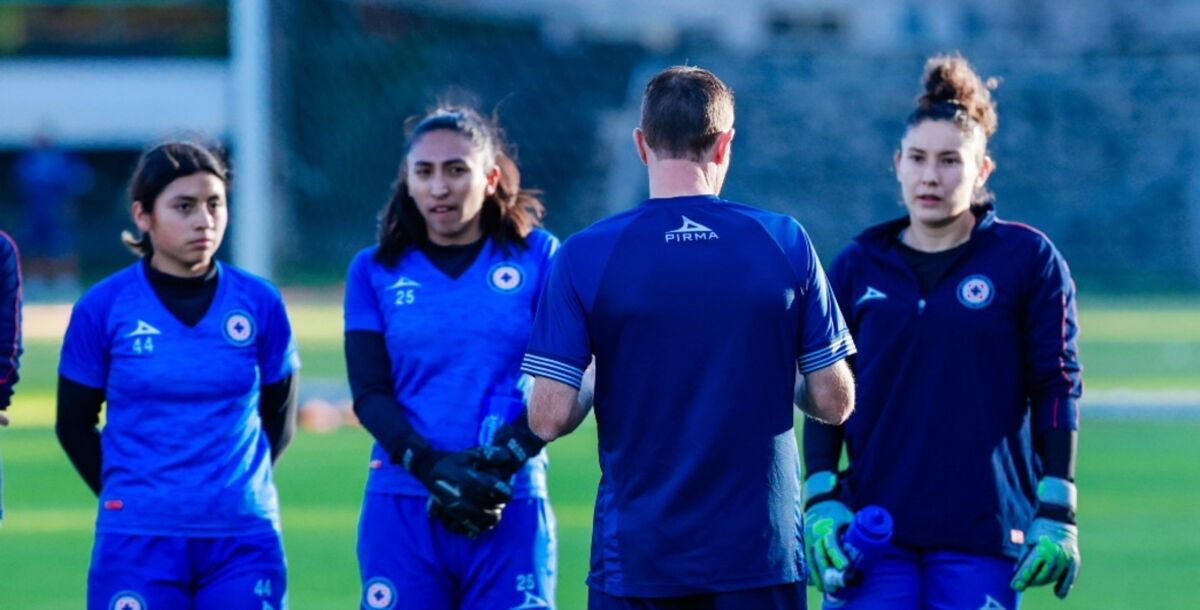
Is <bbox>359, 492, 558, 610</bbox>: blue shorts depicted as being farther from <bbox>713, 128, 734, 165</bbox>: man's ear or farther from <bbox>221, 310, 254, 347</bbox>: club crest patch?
<bbox>713, 128, 734, 165</bbox>: man's ear

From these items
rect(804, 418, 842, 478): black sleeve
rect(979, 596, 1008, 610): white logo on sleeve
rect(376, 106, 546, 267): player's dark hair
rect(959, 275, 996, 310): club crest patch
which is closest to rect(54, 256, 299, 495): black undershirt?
rect(376, 106, 546, 267): player's dark hair

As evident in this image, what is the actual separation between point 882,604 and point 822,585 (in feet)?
0.57

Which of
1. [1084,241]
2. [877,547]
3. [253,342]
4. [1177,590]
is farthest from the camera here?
[1084,241]

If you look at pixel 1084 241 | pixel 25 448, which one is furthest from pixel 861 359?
pixel 1084 241

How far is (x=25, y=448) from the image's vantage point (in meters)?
12.9

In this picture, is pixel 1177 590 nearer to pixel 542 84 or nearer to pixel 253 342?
pixel 253 342

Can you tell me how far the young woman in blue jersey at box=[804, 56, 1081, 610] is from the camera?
5219mm

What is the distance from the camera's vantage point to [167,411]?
17.6 ft

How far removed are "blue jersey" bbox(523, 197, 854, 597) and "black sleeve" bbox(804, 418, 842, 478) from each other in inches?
40.5

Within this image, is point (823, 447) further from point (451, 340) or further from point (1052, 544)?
point (451, 340)

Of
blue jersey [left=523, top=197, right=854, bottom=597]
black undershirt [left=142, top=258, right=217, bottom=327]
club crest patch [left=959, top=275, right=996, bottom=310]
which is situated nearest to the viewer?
blue jersey [left=523, top=197, right=854, bottom=597]

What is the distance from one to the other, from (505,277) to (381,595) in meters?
0.97

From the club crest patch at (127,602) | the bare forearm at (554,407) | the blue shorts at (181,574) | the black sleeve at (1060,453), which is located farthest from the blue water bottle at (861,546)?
the club crest patch at (127,602)

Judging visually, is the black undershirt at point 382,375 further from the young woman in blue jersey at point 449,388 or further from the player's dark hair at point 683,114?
the player's dark hair at point 683,114
